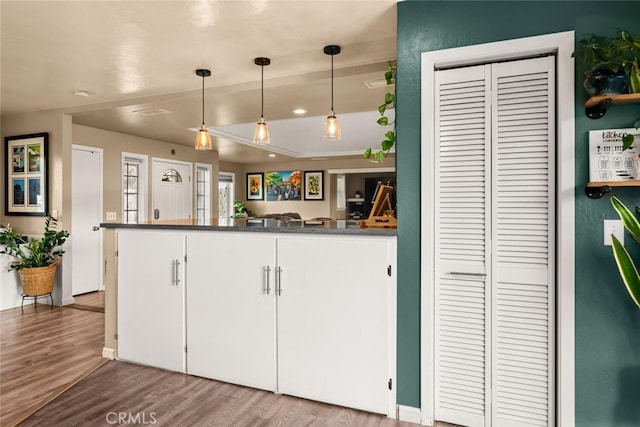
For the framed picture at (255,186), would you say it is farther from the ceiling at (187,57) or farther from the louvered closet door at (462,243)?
the louvered closet door at (462,243)

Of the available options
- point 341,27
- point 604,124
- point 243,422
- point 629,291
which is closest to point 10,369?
point 243,422

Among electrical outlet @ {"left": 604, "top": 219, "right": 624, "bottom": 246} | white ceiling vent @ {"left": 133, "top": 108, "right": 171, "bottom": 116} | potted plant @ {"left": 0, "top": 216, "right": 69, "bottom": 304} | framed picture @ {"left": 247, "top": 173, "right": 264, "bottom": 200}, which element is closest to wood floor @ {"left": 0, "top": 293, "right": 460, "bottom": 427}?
electrical outlet @ {"left": 604, "top": 219, "right": 624, "bottom": 246}

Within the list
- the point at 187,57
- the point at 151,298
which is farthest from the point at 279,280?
the point at 187,57

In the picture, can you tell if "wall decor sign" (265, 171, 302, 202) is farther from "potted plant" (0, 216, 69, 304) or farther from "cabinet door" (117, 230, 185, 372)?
"cabinet door" (117, 230, 185, 372)

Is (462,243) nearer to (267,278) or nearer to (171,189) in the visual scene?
(267,278)

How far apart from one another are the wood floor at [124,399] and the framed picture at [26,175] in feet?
7.27

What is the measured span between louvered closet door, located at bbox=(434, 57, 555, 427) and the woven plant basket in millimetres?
4553

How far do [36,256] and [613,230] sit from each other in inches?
213

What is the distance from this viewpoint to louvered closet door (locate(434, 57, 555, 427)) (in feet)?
6.71

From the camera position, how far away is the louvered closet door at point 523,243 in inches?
80.0

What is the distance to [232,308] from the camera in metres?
2.66

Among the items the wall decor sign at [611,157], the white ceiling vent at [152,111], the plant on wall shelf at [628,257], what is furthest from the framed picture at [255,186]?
the plant on wall shelf at [628,257]

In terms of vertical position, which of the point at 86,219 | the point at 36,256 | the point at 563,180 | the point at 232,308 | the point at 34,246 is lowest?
the point at 232,308

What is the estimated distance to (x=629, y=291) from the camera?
1.75 m
